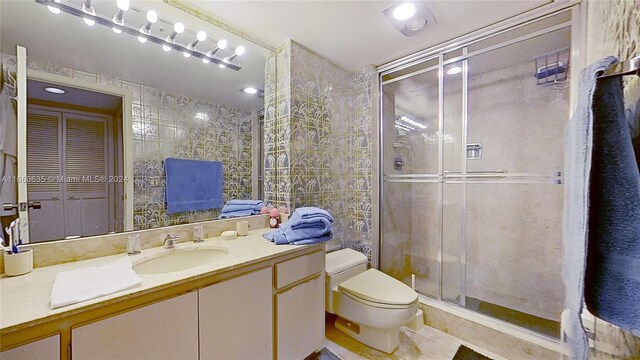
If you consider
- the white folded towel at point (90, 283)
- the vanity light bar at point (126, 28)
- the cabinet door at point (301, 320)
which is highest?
the vanity light bar at point (126, 28)

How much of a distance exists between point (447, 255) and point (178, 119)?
7.75 ft

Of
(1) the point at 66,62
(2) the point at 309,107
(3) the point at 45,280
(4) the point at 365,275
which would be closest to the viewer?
(3) the point at 45,280

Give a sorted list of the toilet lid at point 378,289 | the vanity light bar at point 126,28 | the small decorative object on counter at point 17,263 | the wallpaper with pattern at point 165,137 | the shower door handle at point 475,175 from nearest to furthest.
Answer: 1. the small decorative object on counter at point 17,263
2. the vanity light bar at point 126,28
3. the wallpaper with pattern at point 165,137
4. the toilet lid at point 378,289
5. the shower door handle at point 475,175

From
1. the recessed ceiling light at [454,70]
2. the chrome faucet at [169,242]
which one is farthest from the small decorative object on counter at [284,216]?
the recessed ceiling light at [454,70]

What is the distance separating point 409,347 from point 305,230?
111cm

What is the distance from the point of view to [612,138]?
55 centimetres

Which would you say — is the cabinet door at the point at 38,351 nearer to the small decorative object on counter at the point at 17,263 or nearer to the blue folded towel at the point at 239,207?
the small decorative object on counter at the point at 17,263

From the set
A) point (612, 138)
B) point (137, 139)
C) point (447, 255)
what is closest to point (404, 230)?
point (447, 255)

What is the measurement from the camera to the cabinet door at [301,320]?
1.27 metres

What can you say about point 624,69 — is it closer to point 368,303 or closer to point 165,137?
point 368,303

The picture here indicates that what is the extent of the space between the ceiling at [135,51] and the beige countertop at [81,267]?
0.87m

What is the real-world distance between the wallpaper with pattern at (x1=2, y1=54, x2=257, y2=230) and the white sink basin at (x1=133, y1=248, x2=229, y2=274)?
208mm

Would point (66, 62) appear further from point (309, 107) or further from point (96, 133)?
point (309, 107)

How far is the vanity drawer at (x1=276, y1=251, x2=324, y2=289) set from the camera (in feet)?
4.12
